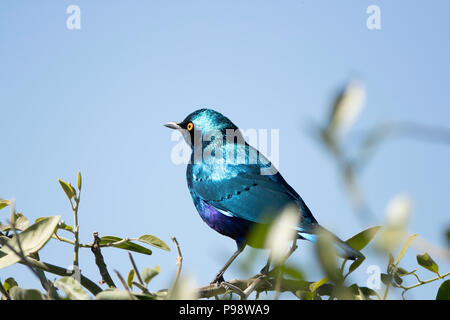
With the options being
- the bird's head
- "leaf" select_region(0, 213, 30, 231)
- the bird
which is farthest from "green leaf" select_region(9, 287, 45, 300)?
the bird's head

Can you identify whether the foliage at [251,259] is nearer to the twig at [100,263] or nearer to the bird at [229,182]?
the twig at [100,263]

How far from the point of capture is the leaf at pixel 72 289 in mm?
1028

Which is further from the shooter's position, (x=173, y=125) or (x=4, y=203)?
(x=173, y=125)

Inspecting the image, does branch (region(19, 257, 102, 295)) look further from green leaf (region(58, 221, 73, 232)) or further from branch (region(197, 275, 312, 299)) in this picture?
branch (region(197, 275, 312, 299))

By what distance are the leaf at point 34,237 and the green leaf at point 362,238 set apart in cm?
79

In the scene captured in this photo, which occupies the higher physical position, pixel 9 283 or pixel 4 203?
pixel 4 203

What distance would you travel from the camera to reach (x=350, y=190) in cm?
51

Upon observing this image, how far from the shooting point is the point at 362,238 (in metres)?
1.36

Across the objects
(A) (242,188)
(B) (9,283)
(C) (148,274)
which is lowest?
(A) (242,188)

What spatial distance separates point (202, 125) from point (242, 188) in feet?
2.70

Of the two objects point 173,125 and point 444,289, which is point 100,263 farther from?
point 173,125

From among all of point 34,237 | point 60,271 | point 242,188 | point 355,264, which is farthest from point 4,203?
point 242,188

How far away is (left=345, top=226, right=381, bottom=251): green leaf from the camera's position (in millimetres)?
1354
